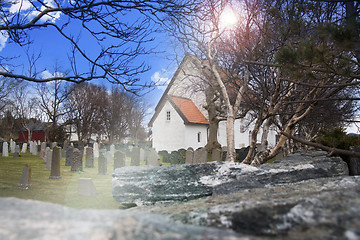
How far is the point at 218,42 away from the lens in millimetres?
11859

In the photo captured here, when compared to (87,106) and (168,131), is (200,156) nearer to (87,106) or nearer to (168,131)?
(168,131)

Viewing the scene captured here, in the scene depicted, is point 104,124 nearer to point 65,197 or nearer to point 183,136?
point 183,136

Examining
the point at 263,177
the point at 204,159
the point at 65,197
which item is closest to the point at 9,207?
the point at 263,177

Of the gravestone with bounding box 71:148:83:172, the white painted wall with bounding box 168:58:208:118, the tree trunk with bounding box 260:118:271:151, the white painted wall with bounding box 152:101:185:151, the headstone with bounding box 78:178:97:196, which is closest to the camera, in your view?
the headstone with bounding box 78:178:97:196

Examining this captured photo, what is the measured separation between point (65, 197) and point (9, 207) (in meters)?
4.83

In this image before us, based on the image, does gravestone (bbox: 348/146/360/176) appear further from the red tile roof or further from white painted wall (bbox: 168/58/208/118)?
the red tile roof

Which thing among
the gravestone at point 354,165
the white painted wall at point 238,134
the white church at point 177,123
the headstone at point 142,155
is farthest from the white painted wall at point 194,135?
the gravestone at point 354,165

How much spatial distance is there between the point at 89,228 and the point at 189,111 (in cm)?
2862

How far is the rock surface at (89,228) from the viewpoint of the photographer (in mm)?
1652

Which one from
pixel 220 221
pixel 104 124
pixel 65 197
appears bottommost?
pixel 65 197

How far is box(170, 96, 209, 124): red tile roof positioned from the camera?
29.1 m

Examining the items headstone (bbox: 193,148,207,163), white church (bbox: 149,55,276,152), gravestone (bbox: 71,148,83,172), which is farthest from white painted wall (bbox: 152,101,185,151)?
gravestone (bbox: 71,148,83,172)

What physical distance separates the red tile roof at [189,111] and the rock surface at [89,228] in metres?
26.0

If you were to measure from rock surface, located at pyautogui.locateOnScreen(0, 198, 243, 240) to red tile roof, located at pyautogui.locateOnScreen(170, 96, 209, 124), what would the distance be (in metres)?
26.0
